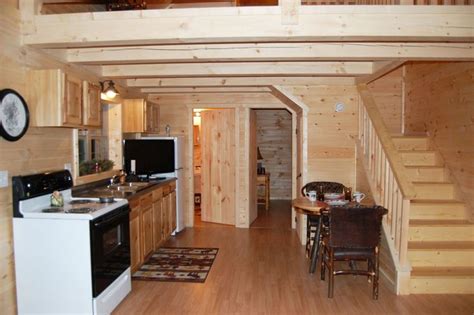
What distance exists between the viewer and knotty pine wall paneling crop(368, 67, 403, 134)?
5715 millimetres

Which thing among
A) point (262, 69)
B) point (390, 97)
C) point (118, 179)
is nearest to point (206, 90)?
point (262, 69)

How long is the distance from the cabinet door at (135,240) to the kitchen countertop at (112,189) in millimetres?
221

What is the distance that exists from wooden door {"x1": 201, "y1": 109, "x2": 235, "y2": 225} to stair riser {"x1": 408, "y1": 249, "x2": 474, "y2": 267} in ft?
10.6

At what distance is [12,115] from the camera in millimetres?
2852

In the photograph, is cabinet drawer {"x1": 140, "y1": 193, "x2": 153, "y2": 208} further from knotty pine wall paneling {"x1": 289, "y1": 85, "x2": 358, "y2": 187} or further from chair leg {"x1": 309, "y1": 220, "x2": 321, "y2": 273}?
knotty pine wall paneling {"x1": 289, "y1": 85, "x2": 358, "y2": 187}

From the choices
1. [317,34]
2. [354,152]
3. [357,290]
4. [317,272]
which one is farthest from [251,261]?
[317,34]

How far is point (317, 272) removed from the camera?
414 cm

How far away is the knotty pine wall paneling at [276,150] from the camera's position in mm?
9188

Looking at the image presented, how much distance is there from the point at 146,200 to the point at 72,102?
1519 mm

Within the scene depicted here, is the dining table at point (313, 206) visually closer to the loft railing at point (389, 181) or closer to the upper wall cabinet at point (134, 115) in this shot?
the loft railing at point (389, 181)

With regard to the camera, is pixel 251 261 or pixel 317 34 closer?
pixel 317 34

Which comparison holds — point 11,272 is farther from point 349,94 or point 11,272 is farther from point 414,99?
point 414,99

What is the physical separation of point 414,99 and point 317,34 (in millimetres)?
3318

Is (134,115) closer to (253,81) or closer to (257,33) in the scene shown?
(253,81)
